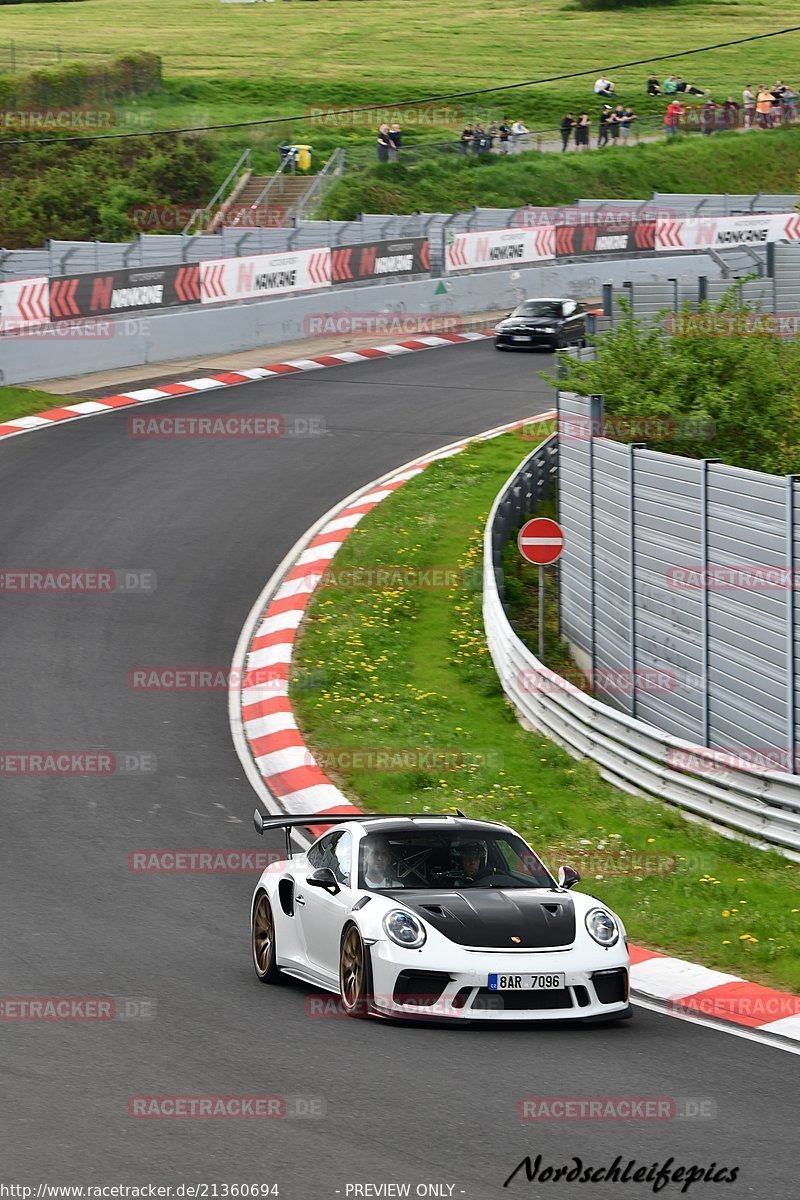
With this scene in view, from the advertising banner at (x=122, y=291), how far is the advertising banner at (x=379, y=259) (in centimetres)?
501

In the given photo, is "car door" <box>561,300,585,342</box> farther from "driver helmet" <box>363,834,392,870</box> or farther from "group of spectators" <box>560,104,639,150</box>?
"driver helmet" <box>363,834,392,870</box>

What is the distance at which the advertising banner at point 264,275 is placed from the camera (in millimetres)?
36188

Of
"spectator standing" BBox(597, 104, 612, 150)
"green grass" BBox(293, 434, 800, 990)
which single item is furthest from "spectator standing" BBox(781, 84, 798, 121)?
"green grass" BBox(293, 434, 800, 990)

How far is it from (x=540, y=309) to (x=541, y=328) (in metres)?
1.05

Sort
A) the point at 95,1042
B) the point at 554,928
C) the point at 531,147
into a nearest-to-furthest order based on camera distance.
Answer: the point at 95,1042, the point at 554,928, the point at 531,147

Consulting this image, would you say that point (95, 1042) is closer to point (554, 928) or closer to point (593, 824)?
point (554, 928)

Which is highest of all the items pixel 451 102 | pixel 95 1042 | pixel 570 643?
pixel 451 102

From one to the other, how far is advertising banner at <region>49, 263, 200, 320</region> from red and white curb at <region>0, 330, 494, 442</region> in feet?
8.01

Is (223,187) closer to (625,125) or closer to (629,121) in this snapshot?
(625,125)

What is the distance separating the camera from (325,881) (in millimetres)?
10172

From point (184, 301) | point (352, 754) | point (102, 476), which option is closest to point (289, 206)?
point (184, 301)

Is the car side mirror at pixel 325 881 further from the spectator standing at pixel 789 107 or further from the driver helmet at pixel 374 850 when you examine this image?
the spectator standing at pixel 789 107

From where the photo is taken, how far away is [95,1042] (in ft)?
29.1

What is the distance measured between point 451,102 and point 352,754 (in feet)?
214
